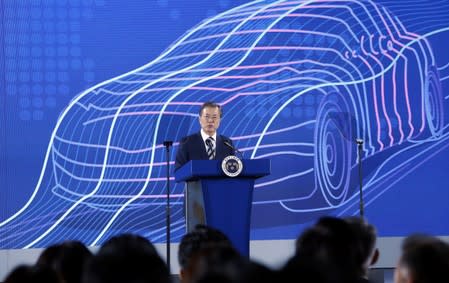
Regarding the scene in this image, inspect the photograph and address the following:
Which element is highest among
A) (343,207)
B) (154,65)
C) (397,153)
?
(154,65)

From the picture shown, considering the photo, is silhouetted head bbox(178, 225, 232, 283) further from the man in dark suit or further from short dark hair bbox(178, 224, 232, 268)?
the man in dark suit

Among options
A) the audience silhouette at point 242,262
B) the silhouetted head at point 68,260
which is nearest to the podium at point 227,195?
the audience silhouette at point 242,262

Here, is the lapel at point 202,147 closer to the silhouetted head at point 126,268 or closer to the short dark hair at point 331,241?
the short dark hair at point 331,241

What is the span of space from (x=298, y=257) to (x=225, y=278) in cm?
17

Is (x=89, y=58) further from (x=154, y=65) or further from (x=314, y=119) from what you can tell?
(x=314, y=119)

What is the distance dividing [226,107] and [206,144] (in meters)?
1.51

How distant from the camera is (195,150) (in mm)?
5555

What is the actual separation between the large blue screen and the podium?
85.8 inches

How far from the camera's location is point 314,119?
720 centimetres

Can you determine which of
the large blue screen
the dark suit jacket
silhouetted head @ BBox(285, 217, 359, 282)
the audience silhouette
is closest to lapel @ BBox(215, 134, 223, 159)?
the dark suit jacket

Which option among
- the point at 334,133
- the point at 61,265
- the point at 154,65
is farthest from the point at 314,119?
the point at 61,265

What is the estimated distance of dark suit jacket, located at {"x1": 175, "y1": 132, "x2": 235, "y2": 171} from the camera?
18.2 ft

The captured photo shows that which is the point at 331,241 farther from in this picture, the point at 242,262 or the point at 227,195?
the point at 227,195

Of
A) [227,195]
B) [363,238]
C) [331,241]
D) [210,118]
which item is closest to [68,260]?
[331,241]
